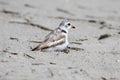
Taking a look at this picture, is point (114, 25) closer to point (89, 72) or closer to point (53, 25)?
point (53, 25)

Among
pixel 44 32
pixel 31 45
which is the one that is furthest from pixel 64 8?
pixel 31 45

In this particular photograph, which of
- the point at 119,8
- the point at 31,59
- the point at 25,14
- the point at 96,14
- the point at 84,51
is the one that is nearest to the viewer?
the point at 31,59

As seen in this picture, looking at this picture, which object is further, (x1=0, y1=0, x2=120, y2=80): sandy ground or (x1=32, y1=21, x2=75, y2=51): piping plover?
(x1=32, y1=21, x2=75, y2=51): piping plover

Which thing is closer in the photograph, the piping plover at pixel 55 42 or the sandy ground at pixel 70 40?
the sandy ground at pixel 70 40

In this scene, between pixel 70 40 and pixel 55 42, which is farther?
pixel 70 40

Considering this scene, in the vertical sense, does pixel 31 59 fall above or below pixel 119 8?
below

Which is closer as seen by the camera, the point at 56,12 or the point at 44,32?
the point at 44,32

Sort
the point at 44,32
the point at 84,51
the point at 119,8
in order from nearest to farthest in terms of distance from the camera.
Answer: the point at 84,51 < the point at 44,32 < the point at 119,8
